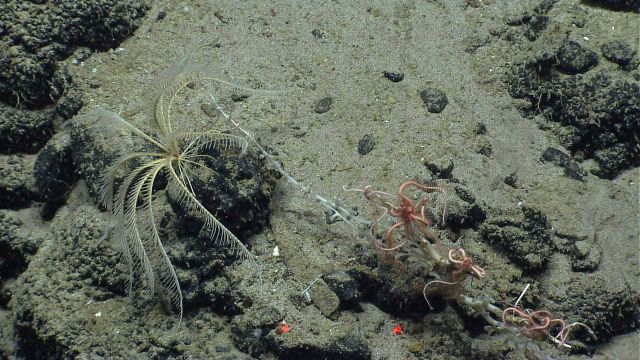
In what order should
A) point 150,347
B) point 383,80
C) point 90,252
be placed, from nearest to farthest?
1. point 150,347
2. point 90,252
3. point 383,80

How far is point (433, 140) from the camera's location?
14.0ft

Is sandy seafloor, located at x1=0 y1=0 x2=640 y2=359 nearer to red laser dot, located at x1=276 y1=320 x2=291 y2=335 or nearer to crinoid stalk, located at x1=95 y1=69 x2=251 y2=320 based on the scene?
red laser dot, located at x1=276 y1=320 x2=291 y2=335

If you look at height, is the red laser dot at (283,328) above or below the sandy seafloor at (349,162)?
→ below

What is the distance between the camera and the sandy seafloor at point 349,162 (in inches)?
145

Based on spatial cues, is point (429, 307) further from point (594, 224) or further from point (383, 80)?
point (383, 80)

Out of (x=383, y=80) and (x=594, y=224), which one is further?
(x=383, y=80)

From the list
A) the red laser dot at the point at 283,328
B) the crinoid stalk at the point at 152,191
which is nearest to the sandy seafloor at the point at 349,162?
the red laser dot at the point at 283,328

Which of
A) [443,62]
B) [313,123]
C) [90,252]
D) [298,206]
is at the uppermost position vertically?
[443,62]

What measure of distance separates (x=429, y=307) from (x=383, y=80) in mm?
1847

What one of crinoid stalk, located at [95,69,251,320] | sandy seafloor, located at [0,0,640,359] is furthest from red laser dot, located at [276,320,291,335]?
crinoid stalk, located at [95,69,251,320]

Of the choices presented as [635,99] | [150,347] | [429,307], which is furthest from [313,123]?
[635,99]

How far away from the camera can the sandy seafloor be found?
3676mm

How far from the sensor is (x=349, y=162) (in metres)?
4.17

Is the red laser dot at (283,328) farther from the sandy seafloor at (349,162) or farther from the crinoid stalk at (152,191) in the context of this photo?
the crinoid stalk at (152,191)
